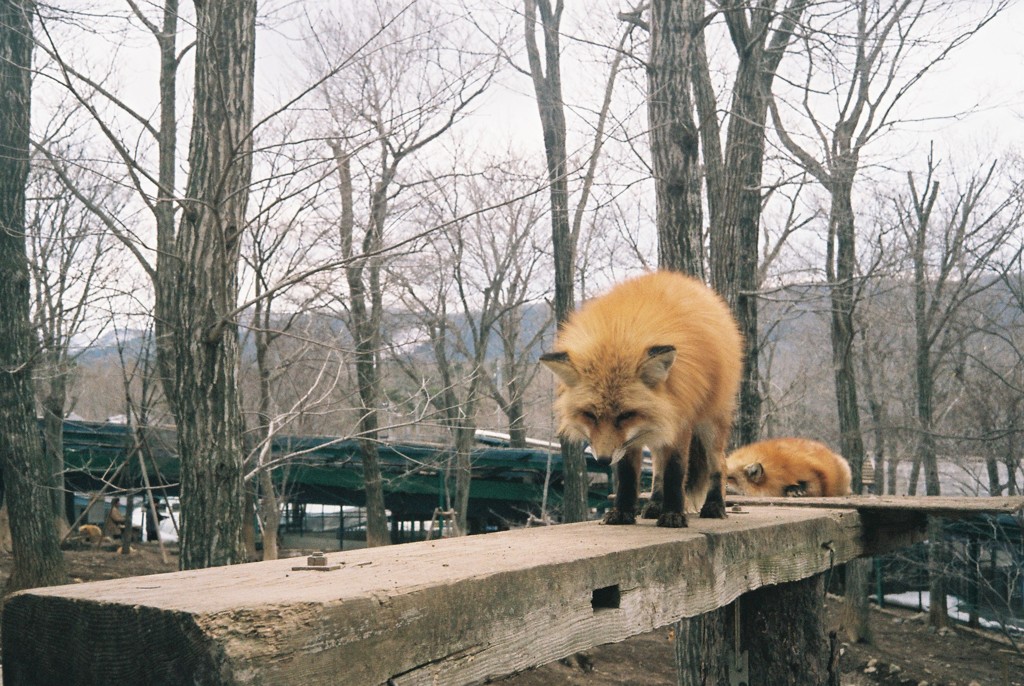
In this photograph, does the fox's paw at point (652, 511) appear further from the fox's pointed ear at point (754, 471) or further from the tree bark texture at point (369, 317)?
the tree bark texture at point (369, 317)

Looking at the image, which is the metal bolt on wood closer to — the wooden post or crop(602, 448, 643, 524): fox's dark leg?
crop(602, 448, 643, 524): fox's dark leg

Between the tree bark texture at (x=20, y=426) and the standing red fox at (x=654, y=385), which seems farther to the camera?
the tree bark texture at (x=20, y=426)

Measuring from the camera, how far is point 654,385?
3.91 metres

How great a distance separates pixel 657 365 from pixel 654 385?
111 millimetres

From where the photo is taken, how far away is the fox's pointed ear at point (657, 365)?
381cm

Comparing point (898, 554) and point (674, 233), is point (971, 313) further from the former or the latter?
point (674, 233)

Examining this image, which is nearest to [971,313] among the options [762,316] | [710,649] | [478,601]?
[762,316]

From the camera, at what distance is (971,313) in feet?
78.9

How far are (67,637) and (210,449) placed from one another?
4.61 meters

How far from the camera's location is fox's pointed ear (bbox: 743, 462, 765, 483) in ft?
27.8

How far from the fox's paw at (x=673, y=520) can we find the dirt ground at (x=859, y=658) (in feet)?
26.3

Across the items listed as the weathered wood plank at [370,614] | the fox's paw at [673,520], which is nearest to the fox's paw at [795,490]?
the fox's paw at [673,520]

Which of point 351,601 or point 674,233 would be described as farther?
point 674,233

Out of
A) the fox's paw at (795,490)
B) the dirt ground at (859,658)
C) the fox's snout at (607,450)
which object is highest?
the fox's snout at (607,450)
